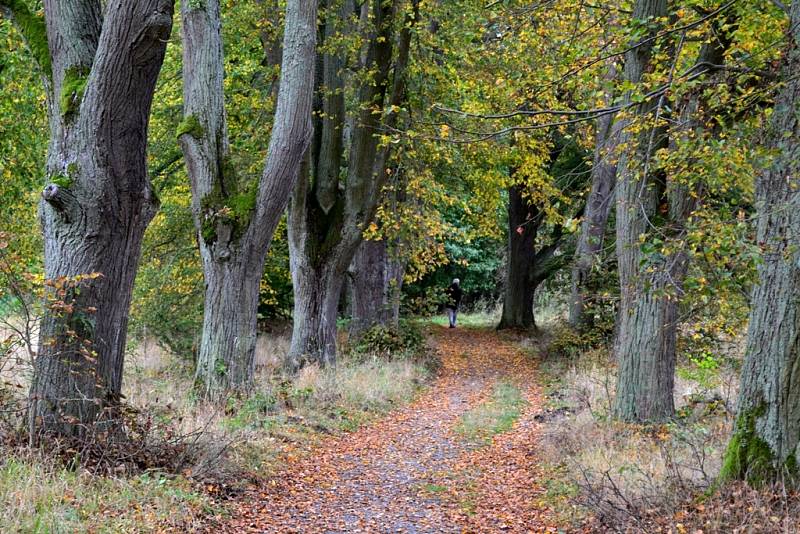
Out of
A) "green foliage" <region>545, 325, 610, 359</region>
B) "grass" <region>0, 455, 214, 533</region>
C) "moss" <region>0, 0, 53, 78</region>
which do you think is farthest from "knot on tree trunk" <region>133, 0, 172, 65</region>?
"green foliage" <region>545, 325, 610, 359</region>

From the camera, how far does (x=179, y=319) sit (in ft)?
48.3

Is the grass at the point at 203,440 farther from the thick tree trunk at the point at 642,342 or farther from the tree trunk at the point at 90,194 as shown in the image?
the thick tree trunk at the point at 642,342

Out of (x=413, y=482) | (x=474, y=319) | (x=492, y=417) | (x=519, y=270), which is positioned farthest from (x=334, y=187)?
(x=474, y=319)

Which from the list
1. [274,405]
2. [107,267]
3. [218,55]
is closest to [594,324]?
[274,405]

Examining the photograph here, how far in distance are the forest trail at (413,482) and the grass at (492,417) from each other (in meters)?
0.05

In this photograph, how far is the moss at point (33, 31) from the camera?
6.56 m

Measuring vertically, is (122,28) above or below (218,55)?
below

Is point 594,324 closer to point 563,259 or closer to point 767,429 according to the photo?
point 563,259

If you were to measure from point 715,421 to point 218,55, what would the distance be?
312 inches

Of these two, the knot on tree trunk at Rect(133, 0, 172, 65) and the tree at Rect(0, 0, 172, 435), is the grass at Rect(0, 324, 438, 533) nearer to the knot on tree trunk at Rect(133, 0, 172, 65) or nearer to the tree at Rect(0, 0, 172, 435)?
the tree at Rect(0, 0, 172, 435)

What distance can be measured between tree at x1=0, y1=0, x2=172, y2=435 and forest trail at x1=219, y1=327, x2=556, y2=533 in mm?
1857

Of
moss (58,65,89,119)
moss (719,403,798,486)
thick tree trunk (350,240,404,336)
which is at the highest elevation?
moss (58,65,89,119)

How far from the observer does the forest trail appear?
6344 millimetres

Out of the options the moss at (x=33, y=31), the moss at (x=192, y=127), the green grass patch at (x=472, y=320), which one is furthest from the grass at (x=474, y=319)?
the moss at (x=33, y=31)
